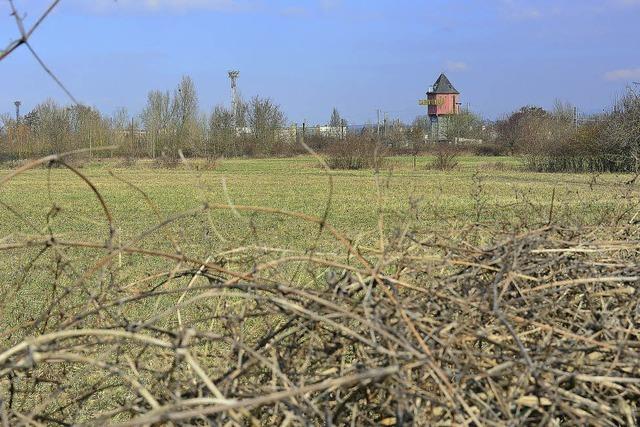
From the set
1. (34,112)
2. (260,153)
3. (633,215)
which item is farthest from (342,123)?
(633,215)

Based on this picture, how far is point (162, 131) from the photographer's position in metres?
70.7

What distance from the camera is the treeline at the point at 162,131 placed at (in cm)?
6216

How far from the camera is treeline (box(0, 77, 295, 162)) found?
62156 mm

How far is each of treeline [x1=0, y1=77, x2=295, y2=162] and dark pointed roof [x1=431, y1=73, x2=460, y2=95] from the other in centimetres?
2557

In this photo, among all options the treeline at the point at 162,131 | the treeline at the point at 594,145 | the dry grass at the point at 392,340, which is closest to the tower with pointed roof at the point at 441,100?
the treeline at the point at 162,131

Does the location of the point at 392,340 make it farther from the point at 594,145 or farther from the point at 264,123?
the point at 264,123

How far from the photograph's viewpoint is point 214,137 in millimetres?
67750

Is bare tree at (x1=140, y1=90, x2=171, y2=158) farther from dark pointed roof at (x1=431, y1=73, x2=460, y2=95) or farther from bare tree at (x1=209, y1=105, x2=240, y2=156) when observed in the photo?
dark pointed roof at (x1=431, y1=73, x2=460, y2=95)

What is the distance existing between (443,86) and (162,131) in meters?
36.6

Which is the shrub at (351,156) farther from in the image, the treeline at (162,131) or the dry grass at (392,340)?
the dry grass at (392,340)

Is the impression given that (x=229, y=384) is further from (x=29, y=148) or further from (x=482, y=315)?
(x=29, y=148)

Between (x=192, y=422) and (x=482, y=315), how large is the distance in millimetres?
712

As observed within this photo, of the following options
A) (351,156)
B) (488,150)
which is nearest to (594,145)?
(351,156)

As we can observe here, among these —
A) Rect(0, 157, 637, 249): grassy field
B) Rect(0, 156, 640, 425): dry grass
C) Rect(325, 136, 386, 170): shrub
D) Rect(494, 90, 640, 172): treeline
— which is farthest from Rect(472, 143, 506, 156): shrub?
Rect(0, 156, 640, 425): dry grass
